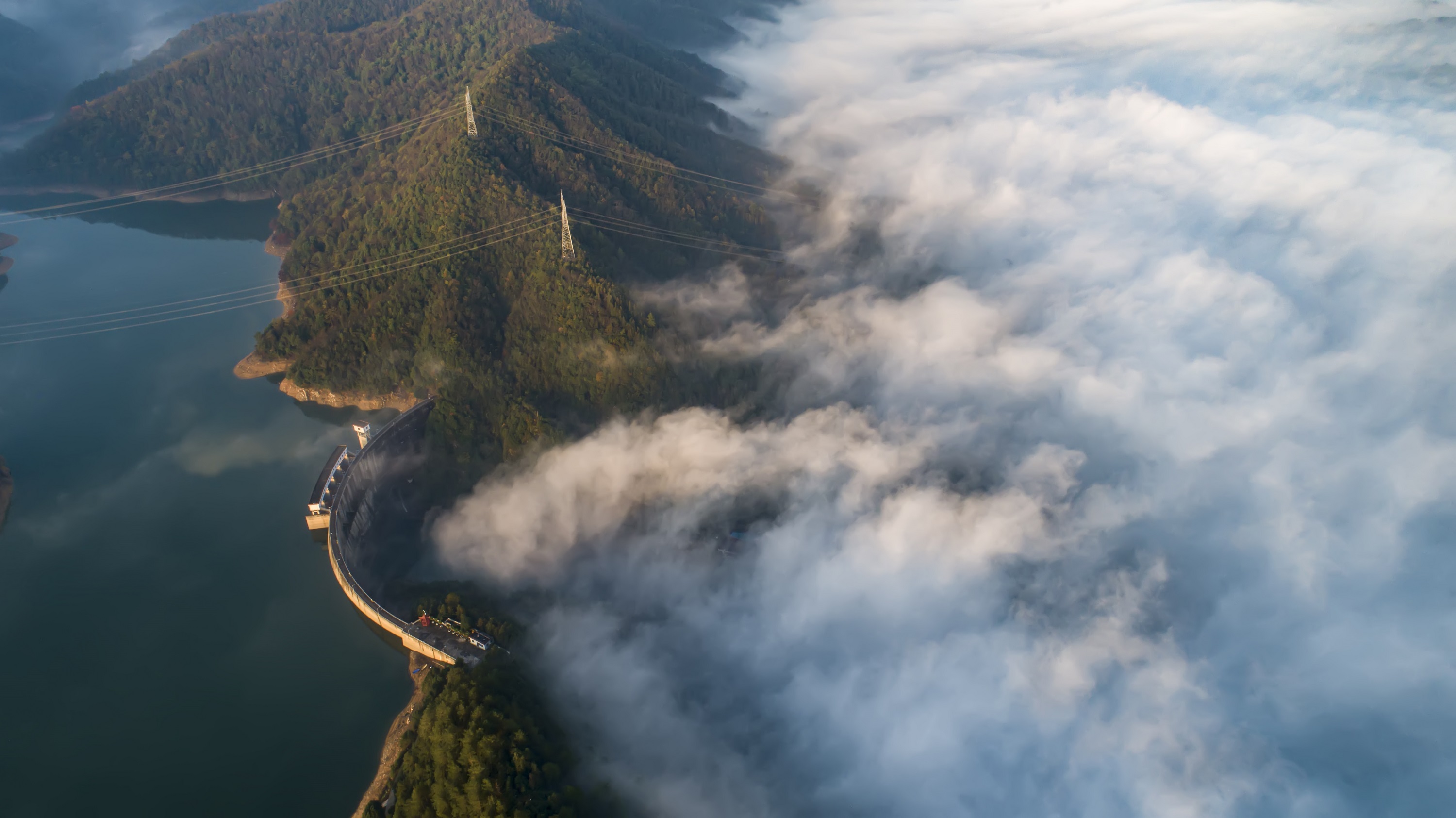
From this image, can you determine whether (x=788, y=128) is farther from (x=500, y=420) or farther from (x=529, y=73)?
(x=500, y=420)

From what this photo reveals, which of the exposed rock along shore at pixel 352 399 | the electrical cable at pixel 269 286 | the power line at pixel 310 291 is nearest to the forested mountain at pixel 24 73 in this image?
the electrical cable at pixel 269 286

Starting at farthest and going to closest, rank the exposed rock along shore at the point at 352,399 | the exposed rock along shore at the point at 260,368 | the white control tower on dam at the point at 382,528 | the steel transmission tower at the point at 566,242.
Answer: the exposed rock along shore at the point at 260,368 → the exposed rock along shore at the point at 352,399 → the steel transmission tower at the point at 566,242 → the white control tower on dam at the point at 382,528

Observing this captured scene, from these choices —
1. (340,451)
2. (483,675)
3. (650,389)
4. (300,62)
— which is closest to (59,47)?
(300,62)

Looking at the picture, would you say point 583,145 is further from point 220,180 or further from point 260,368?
point 220,180

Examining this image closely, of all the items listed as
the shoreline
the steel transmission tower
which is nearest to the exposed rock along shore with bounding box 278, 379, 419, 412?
the steel transmission tower

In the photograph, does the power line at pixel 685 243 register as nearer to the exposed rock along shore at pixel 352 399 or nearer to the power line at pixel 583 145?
the power line at pixel 583 145

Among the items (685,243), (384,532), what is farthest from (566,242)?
(384,532)
